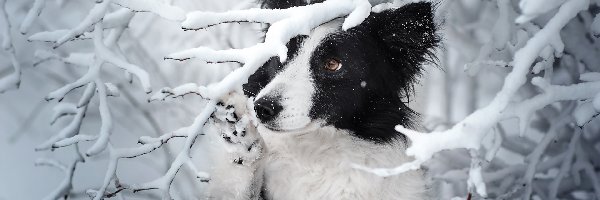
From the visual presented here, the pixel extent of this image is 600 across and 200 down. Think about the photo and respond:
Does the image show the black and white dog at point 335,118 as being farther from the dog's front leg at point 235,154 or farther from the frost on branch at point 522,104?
Result: the frost on branch at point 522,104

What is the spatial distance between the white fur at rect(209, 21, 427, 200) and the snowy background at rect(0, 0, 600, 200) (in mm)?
244

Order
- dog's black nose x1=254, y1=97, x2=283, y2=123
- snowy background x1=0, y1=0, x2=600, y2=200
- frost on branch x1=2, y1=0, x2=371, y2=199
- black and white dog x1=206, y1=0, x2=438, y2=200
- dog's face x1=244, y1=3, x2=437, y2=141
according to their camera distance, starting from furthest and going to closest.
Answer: snowy background x1=0, y1=0, x2=600, y2=200 → black and white dog x1=206, y1=0, x2=438, y2=200 → dog's face x1=244, y1=3, x2=437, y2=141 → dog's black nose x1=254, y1=97, x2=283, y2=123 → frost on branch x1=2, y1=0, x2=371, y2=199

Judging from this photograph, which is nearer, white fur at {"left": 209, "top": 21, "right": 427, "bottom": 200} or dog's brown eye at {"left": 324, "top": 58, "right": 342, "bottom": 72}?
dog's brown eye at {"left": 324, "top": 58, "right": 342, "bottom": 72}

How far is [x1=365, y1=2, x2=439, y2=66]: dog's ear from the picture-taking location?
9.99 feet

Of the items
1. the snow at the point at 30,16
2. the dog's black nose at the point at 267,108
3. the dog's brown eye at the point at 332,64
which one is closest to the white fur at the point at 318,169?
the dog's brown eye at the point at 332,64

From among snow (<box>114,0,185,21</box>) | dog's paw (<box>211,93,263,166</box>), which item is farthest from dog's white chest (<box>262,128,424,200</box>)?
snow (<box>114,0,185,21</box>)

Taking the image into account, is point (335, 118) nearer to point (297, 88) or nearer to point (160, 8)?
point (297, 88)

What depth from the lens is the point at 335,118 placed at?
316 cm

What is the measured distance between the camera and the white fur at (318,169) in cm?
320

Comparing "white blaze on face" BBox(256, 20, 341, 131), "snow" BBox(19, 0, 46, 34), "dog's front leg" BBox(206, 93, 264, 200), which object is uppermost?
"white blaze on face" BBox(256, 20, 341, 131)

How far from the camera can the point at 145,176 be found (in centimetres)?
593

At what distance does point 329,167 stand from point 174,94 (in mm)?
1009

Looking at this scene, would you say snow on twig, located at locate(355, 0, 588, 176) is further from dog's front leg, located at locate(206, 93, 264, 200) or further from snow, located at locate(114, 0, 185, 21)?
dog's front leg, located at locate(206, 93, 264, 200)

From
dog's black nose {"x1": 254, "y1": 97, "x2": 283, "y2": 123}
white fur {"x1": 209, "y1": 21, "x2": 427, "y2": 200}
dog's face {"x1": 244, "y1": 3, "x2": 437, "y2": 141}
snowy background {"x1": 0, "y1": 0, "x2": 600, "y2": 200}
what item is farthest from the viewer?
snowy background {"x1": 0, "y1": 0, "x2": 600, "y2": 200}
